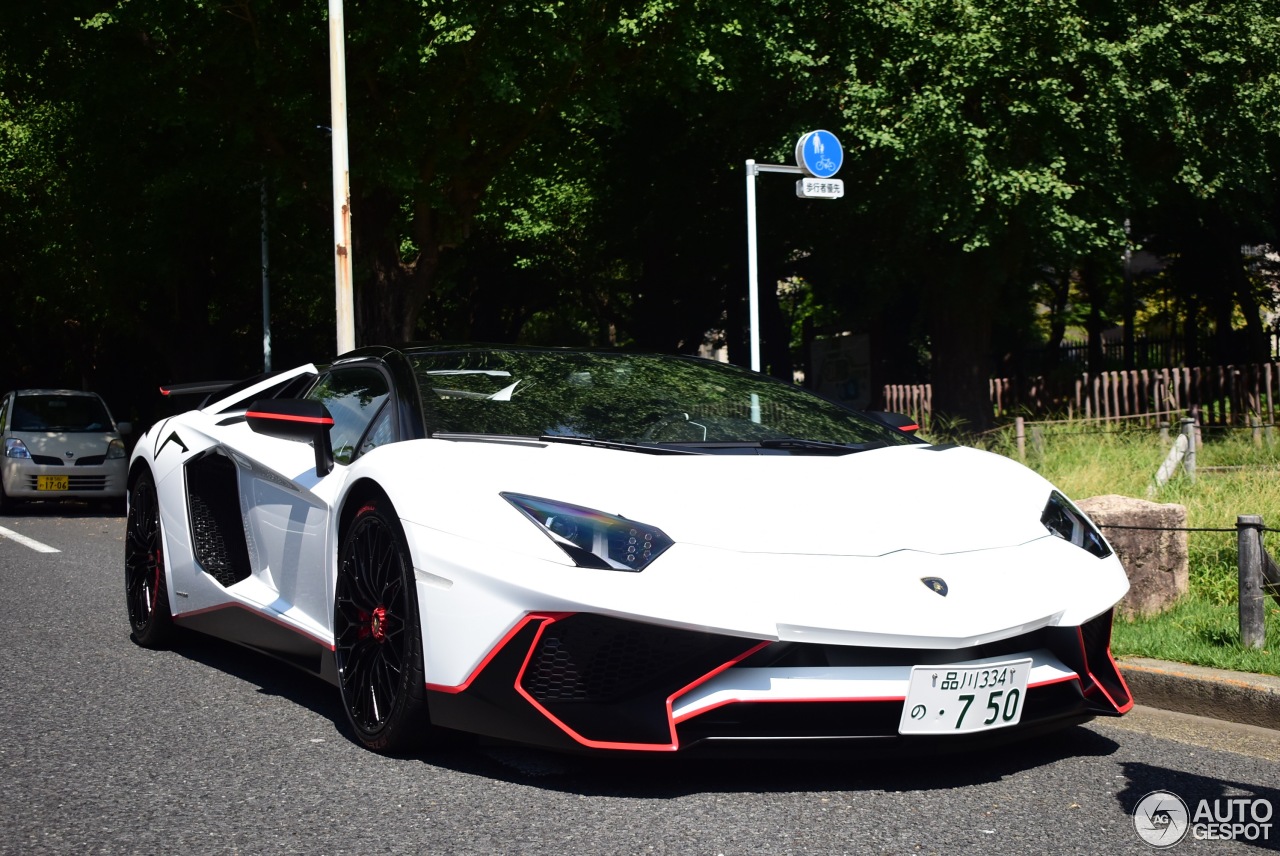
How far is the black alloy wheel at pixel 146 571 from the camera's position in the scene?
627 centimetres

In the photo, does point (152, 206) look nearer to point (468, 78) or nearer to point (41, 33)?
point (41, 33)

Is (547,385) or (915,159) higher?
(915,159)

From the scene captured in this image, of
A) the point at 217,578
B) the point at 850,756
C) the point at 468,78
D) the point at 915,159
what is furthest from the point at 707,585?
the point at 915,159

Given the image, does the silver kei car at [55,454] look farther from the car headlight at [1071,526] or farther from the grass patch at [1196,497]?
the car headlight at [1071,526]

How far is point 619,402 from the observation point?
481 cm

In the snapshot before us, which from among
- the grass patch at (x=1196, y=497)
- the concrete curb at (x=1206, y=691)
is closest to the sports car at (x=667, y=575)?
the concrete curb at (x=1206, y=691)

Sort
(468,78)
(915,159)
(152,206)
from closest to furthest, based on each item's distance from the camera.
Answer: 1. (468,78)
2. (915,159)
3. (152,206)

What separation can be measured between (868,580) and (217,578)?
3.02 m

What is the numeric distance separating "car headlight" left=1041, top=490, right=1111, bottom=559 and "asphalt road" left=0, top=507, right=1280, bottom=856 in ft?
2.13

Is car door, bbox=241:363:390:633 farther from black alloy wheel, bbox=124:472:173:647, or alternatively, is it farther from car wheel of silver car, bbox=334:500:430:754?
black alloy wheel, bbox=124:472:173:647

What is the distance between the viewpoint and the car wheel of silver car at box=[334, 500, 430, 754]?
161 inches

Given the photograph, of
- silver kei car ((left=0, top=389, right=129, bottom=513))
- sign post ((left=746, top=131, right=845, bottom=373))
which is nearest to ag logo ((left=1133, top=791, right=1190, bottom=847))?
sign post ((left=746, top=131, right=845, bottom=373))

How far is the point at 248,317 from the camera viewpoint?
112ft

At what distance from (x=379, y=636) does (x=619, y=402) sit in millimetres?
1137
